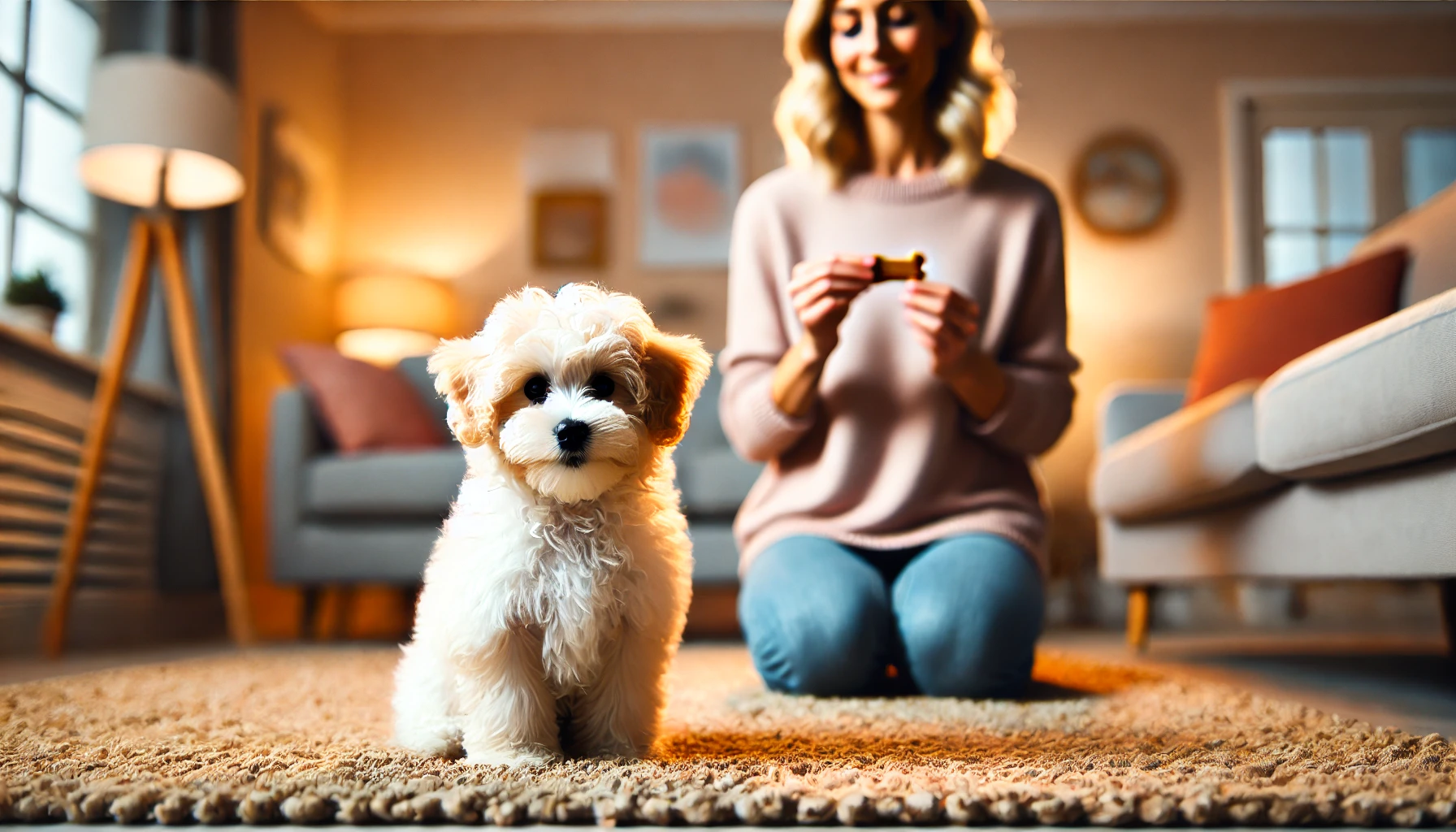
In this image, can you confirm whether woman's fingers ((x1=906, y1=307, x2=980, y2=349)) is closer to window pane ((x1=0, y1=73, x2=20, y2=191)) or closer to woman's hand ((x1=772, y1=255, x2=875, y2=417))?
woman's hand ((x1=772, y1=255, x2=875, y2=417))

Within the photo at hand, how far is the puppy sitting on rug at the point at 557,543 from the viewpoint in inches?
39.6

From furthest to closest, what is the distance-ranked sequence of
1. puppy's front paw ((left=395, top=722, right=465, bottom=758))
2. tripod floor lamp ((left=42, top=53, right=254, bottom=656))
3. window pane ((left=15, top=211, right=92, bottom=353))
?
window pane ((left=15, top=211, right=92, bottom=353)), tripod floor lamp ((left=42, top=53, right=254, bottom=656)), puppy's front paw ((left=395, top=722, right=465, bottom=758))

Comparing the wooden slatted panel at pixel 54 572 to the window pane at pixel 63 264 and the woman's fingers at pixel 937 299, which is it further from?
the woman's fingers at pixel 937 299

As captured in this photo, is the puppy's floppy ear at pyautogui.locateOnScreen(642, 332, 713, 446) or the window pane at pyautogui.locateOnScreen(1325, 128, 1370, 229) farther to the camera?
the window pane at pyautogui.locateOnScreen(1325, 128, 1370, 229)

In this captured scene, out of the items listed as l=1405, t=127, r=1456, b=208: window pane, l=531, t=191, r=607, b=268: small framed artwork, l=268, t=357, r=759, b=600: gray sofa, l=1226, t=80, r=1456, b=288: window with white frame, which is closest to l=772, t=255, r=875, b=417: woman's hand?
l=268, t=357, r=759, b=600: gray sofa

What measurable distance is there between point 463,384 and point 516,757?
0.40 m

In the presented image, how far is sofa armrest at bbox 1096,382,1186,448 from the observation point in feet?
9.65

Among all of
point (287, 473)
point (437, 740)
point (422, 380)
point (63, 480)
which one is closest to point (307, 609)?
point (287, 473)

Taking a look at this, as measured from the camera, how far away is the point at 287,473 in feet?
10.2

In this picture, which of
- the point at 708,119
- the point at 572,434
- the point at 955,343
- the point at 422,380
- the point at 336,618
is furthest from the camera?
the point at 708,119

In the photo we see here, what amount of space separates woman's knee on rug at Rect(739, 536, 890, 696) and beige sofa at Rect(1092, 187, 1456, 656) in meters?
0.79

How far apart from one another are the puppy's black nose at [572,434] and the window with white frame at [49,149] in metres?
2.48

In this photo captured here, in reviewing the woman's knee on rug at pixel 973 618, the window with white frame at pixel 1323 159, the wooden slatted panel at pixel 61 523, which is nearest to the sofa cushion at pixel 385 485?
the wooden slatted panel at pixel 61 523

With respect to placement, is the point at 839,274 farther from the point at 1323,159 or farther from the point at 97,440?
the point at 1323,159
